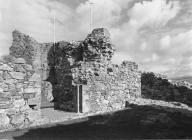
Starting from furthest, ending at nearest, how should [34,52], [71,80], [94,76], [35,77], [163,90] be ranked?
[34,52]
[163,90]
[71,80]
[94,76]
[35,77]

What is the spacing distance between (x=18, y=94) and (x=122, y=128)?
151 inches

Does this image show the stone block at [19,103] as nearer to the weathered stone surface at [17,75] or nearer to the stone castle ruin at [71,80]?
the stone castle ruin at [71,80]

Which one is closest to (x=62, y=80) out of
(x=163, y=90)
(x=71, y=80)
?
(x=71, y=80)

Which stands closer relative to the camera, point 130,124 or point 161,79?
point 130,124

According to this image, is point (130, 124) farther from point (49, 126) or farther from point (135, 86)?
point (135, 86)

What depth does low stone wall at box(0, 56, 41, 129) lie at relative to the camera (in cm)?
750

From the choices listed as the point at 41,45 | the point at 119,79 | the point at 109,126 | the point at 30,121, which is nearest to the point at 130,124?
the point at 109,126

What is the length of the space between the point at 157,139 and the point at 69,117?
4546mm

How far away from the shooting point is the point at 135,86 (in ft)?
51.2

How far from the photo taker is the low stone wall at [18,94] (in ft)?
24.6

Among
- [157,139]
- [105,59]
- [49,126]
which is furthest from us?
[105,59]

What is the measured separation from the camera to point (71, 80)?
41.5ft

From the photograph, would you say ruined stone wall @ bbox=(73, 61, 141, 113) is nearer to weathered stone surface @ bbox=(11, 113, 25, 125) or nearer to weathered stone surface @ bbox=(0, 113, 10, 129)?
weathered stone surface @ bbox=(11, 113, 25, 125)

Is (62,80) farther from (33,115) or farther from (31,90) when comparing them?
(33,115)
